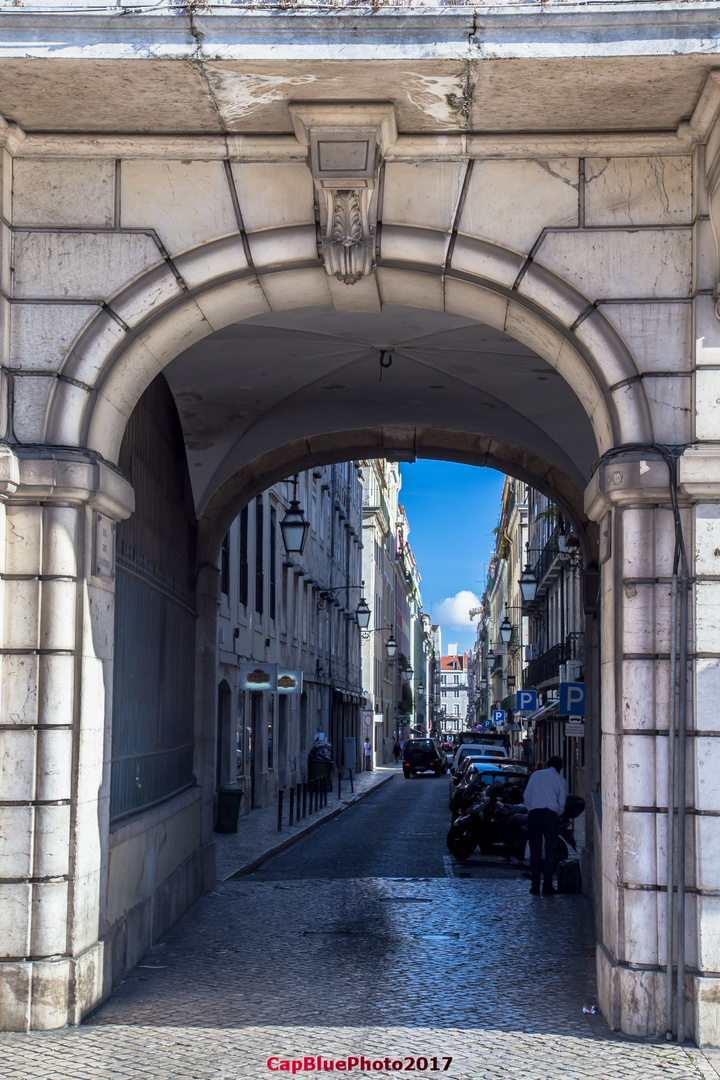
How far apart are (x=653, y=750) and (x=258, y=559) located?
19793 millimetres

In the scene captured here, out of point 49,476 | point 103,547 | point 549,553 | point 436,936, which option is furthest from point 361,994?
point 549,553

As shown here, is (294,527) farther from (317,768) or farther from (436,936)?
(317,768)

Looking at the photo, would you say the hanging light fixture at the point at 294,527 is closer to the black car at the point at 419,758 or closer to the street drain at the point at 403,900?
the street drain at the point at 403,900

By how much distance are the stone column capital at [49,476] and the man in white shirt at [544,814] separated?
7718 millimetres

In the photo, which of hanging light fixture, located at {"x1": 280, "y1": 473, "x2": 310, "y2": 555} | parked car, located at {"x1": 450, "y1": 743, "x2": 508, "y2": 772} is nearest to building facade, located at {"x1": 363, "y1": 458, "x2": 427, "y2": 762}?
parked car, located at {"x1": 450, "y1": 743, "x2": 508, "y2": 772}

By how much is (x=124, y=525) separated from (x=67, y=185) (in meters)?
2.66

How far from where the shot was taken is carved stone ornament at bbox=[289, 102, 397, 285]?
7172mm

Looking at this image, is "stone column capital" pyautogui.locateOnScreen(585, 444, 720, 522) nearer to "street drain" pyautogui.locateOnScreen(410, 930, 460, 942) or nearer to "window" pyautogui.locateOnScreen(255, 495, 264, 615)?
"street drain" pyautogui.locateOnScreen(410, 930, 460, 942)

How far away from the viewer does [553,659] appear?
128ft

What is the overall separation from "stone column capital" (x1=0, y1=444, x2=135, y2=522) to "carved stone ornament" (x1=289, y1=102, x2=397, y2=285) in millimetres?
2060

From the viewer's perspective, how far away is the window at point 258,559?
2581 cm

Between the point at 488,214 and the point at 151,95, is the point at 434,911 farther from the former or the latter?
the point at 151,95

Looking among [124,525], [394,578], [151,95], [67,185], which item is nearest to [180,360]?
[124,525]

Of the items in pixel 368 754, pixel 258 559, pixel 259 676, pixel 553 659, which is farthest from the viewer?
pixel 368 754
